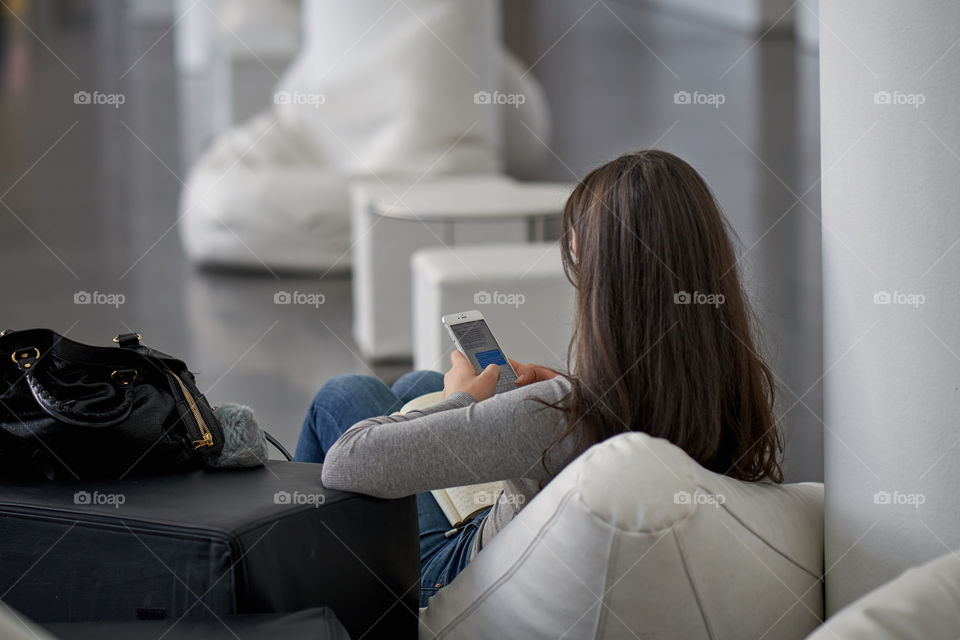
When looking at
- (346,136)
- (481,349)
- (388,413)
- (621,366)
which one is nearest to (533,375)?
(481,349)

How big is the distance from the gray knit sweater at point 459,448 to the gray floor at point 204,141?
49cm

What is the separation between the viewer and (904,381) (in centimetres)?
137

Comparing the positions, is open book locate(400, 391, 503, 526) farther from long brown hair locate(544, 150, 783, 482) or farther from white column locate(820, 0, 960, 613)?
white column locate(820, 0, 960, 613)

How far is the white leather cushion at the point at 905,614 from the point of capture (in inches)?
44.7

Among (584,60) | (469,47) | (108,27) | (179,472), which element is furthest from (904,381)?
(108,27)

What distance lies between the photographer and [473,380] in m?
1.60

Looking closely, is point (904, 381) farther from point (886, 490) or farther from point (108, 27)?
point (108, 27)

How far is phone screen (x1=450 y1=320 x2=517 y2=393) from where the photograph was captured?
5.72 ft

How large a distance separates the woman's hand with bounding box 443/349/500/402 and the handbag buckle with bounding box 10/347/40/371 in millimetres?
581

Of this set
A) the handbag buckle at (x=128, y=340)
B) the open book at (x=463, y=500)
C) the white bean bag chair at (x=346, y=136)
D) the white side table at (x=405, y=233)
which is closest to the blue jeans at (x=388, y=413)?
the open book at (x=463, y=500)

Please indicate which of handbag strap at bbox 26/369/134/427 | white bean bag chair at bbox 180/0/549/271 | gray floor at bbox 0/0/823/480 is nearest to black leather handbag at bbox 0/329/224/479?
handbag strap at bbox 26/369/134/427

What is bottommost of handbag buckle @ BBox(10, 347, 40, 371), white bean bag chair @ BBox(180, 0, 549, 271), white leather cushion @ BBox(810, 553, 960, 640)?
white leather cushion @ BBox(810, 553, 960, 640)

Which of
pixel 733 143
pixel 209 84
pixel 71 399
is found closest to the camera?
pixel 71 399

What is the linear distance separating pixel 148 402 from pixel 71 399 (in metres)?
0.10
